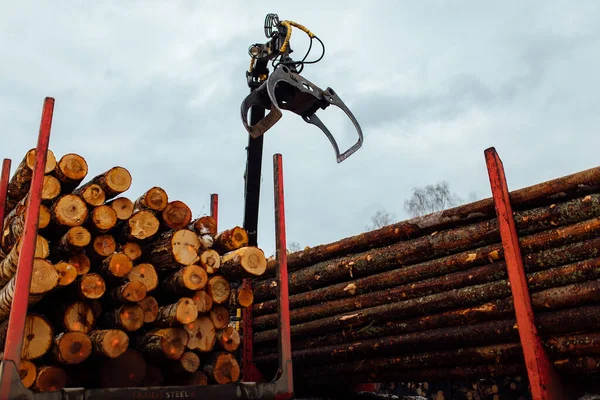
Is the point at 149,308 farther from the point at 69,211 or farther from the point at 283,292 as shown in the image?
the point at 283,292

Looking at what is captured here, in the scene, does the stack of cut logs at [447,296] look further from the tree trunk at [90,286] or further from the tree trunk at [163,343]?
the tree trunk at [90,286]

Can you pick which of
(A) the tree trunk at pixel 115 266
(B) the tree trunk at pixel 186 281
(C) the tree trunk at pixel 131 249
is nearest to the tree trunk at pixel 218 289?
(B) the tree trunk at pixel 186 281

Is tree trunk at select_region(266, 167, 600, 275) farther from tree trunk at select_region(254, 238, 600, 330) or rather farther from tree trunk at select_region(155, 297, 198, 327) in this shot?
tree trunk at select_region(155, 297, 198, 327)

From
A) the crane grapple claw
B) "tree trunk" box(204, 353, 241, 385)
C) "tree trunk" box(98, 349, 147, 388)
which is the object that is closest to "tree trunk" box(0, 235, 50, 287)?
"tree trunk" box(98, 349, 147, 388)

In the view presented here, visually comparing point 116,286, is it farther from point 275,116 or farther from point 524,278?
point 524,278

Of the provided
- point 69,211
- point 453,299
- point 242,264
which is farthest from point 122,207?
point 453,299

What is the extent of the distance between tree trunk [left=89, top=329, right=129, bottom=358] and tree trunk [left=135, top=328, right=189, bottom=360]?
30cm

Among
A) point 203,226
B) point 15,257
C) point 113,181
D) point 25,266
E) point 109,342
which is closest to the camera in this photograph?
point 25,266

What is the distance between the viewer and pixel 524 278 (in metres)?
4.89

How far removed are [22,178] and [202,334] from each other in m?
2.58

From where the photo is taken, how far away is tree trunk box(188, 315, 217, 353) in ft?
17.5

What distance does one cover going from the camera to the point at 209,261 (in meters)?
5.64

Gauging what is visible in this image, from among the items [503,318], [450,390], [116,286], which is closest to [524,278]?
[503,318]

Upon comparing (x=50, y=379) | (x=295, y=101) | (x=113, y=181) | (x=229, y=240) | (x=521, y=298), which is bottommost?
(x=50, y=379)
